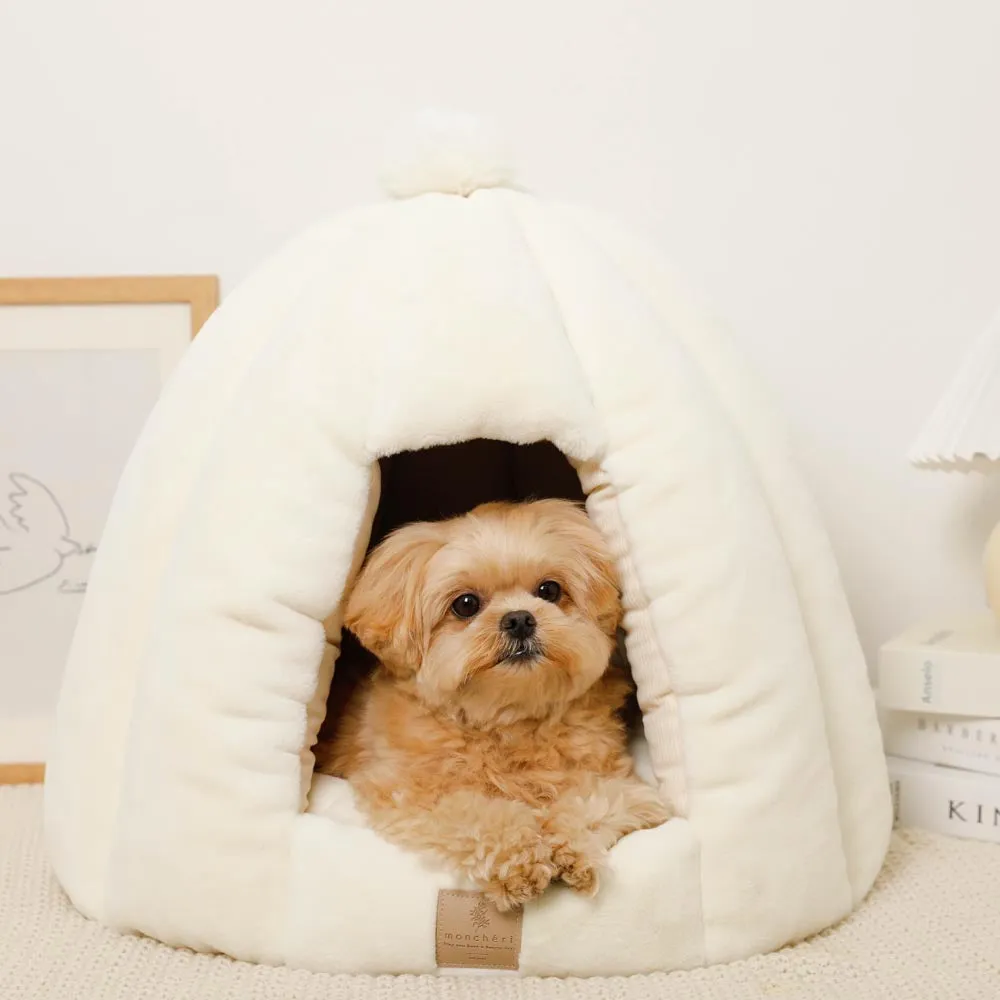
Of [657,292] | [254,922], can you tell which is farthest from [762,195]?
[254,922]

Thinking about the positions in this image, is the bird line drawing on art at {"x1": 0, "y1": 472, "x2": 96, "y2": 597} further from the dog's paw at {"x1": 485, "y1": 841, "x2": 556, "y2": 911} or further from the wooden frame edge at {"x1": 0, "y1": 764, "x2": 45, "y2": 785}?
the dog's paw at {"x1": 485, "y1": 841, "x2": 556, "y2": 911}

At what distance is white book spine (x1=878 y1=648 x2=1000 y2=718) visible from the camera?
63.7 inches

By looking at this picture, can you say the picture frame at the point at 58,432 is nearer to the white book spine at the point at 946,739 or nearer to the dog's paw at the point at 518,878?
the dog's paw at the point at 518,878

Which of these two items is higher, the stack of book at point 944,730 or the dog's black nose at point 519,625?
the dog's black nose at point 519,625

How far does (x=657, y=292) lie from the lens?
150cm

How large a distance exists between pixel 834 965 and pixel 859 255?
1237 mm

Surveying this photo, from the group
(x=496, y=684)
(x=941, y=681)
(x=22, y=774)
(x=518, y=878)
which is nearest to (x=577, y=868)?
(x=518, y=878)

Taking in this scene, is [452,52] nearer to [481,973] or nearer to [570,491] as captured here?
[570,491]

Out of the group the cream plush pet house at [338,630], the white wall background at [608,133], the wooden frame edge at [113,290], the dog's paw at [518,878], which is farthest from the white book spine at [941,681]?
the wooden frame edge at [113,290]

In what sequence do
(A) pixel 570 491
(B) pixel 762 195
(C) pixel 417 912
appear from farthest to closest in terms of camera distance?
(B) pixel 762 195 → (A) pixel 570 491 → (C) pixel 417 912

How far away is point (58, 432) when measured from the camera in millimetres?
1966

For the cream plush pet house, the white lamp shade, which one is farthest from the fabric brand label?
the white lamp shade

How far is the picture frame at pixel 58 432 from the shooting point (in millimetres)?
1938

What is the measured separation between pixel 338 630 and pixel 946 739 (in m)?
0.95
